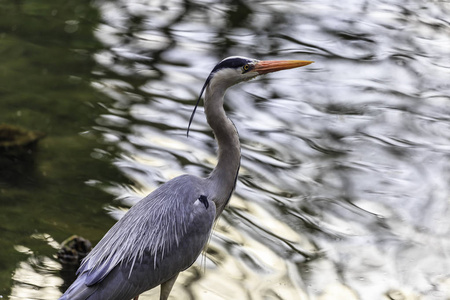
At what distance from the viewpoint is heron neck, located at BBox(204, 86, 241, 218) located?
4.93 meters

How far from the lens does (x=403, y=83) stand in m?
8.52

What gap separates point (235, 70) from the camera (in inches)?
194

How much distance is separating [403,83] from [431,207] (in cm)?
242

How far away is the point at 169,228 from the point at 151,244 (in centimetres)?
16

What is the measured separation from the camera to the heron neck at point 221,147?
16.2 ft

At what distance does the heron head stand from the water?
158cm

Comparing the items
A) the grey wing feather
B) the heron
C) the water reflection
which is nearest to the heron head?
the heron

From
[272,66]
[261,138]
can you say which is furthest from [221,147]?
[261,138]

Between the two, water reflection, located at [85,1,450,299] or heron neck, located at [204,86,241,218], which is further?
water reflection, located at [85,1,450,299]

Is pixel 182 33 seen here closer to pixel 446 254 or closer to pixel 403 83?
pixel 403 83

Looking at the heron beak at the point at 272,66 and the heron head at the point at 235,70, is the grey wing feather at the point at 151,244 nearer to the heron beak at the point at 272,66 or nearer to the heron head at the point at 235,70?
the heron head at the point at 235,70

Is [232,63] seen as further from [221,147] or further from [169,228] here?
[169,228]

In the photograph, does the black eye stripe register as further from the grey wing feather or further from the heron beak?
the grey wing feather

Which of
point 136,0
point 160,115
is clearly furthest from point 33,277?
point 136,0
